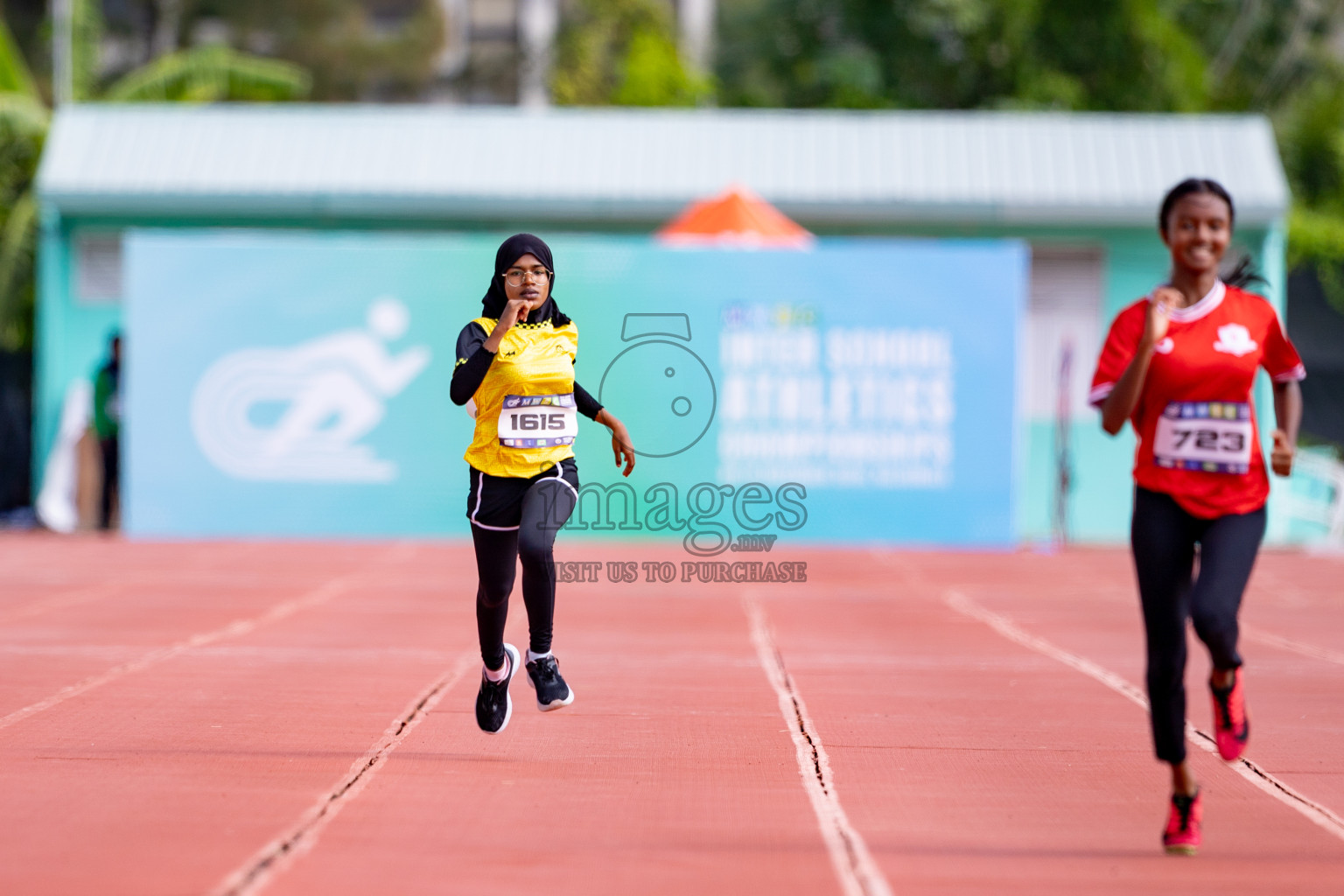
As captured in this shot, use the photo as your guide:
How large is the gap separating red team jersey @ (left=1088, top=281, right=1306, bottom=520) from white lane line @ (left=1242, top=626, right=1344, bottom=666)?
15.6ft

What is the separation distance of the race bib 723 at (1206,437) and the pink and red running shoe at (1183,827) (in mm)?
966

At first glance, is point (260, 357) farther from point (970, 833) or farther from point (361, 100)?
point (361, 100)

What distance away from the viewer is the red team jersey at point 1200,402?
4.87m

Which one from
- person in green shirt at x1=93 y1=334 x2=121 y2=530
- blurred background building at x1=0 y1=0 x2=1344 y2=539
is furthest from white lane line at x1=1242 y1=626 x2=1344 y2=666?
person in green shirt at x1=93 y1=334 x2=121 y2=530

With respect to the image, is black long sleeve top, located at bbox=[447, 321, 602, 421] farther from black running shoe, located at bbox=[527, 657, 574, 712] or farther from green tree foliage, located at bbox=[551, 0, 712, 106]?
green tree foliage, located at bbox=[551, 0, 712, 106]

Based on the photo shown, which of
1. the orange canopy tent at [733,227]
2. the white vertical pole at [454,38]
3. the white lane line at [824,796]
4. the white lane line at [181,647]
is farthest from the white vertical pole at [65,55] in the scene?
the white vertical pole at [454,38]

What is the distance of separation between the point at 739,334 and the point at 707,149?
3.29 metres

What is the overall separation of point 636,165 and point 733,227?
2.39 m

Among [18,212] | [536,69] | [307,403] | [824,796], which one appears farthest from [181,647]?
[536,69]

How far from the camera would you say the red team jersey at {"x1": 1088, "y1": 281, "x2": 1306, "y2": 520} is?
487 cm

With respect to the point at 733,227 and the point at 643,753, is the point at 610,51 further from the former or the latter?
the point at 643,753

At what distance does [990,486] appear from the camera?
16.4 metres

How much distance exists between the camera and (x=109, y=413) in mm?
17297

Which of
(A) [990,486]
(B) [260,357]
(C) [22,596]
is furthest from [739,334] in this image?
(C) [22,596]
